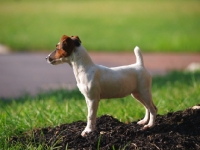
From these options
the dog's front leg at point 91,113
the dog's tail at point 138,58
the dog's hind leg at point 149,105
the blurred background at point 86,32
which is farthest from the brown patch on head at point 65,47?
the blurred background at point 86,32

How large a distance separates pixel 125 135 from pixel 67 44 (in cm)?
91

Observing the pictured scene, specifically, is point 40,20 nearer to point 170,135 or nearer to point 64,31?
point 64,31

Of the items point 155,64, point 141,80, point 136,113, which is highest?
point 141,80

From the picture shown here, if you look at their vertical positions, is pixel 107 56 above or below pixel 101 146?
below

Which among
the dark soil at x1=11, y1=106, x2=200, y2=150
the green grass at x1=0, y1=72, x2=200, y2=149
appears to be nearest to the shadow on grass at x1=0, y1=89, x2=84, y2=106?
the green grass at x1=0, y1=72, x2=200, y2=149

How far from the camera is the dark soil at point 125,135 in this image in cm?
416

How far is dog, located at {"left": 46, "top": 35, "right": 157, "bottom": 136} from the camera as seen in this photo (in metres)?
4.21

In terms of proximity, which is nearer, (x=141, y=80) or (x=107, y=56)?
(x=141, y=80)

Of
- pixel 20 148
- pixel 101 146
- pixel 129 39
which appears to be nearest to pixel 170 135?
pixel 101 146

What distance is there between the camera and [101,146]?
4176 millimetres

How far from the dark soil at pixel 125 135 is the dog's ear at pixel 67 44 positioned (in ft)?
2.41

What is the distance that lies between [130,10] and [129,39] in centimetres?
843

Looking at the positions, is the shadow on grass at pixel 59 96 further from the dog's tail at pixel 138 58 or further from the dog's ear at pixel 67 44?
the dog's ear at pixel 67 44

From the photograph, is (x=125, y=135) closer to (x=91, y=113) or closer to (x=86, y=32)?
(x=91, y=113)
